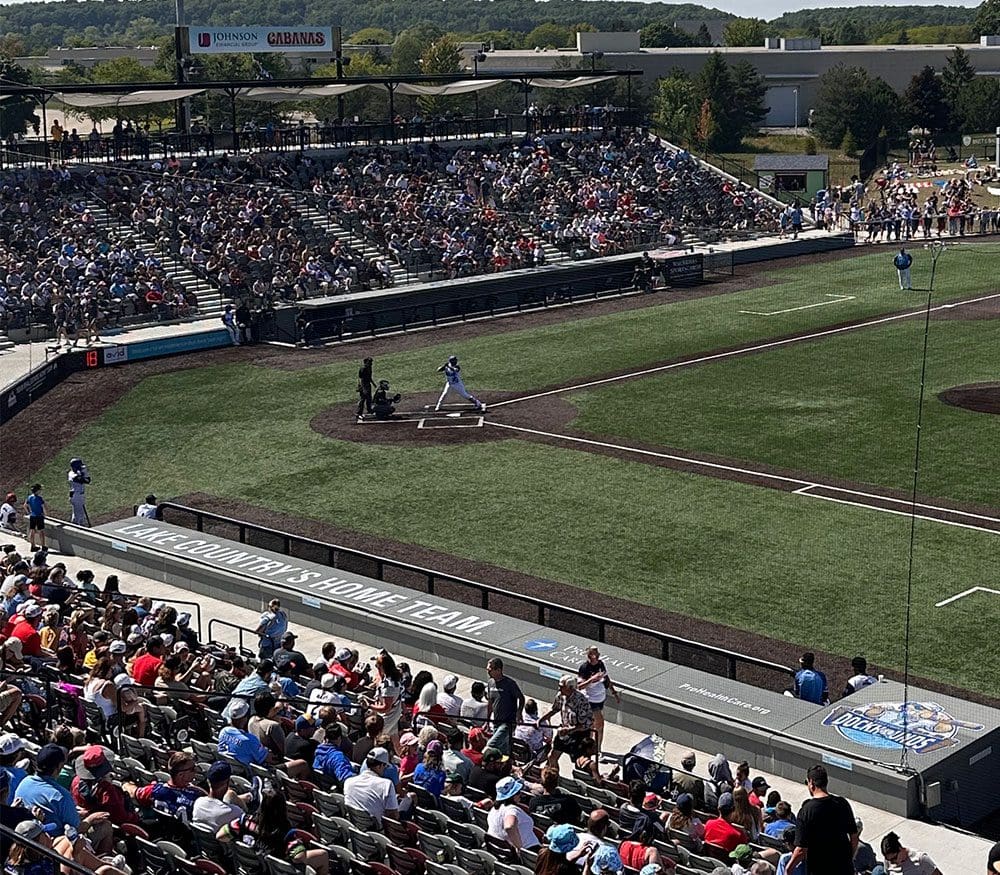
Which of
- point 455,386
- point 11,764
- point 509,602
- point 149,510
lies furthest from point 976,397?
point 11,764

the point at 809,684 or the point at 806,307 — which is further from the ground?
the point at 806,307

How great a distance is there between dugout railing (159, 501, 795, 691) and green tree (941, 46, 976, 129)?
8302 centimetres

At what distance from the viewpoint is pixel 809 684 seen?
18094 mm

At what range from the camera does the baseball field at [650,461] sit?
23156mm

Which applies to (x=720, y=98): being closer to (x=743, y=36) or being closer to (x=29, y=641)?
(x=743, y=36)

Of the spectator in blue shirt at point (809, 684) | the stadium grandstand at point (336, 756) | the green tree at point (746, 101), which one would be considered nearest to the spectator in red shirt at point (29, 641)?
the stadium grandstand at point (336, 756)

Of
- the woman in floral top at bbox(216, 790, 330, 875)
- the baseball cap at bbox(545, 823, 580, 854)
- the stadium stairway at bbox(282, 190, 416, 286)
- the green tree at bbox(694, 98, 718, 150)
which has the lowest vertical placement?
the baseball cap at bbox(545, 823, 580, 854)

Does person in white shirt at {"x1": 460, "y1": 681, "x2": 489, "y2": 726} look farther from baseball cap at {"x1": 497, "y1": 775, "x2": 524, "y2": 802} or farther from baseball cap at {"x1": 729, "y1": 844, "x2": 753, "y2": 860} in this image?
baseball cap at {"x1": 729, "y1": 844, "x2": 753, "y2": 860}

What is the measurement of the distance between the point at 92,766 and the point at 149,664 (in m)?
3.99

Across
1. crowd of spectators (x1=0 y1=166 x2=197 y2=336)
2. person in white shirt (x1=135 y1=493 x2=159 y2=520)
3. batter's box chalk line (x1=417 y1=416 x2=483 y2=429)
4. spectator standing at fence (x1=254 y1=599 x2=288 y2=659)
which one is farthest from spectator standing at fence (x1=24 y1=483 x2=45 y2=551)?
crowd of spectators (x1=0 y1=166 x2=197 y2=336)

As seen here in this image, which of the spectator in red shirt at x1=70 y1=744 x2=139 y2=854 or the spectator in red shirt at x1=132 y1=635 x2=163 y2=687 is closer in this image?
the spectator in red shirt at x1=70 y1=744 x2=139 y2=854

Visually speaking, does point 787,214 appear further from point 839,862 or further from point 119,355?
point 839,862

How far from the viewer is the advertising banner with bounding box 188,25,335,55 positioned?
62094mm

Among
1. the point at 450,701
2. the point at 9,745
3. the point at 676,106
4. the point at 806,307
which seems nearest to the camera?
the point at 9,745
